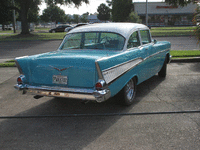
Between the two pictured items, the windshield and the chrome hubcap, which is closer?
the chrome hubcap

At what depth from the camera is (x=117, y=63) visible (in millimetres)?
4285

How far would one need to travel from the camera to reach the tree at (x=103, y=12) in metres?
108

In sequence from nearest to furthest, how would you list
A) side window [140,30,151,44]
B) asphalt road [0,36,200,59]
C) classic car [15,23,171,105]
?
1. classic car [15,23,171,105]
2. side window [140,30,151,44]
3. asphalt road [0,36,200,59]

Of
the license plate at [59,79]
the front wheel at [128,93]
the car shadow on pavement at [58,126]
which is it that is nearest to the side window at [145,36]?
the front wheel at [128,93]

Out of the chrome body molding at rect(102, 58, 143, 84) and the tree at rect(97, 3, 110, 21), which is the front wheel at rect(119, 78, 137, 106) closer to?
the chrome body molding at rect(102, 58, 143, 84)

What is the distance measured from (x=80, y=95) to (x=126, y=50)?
1.51 meters

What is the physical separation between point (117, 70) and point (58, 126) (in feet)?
4.65

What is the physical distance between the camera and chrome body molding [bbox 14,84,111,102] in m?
3.92

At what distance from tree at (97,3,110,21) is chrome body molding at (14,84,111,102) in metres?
106

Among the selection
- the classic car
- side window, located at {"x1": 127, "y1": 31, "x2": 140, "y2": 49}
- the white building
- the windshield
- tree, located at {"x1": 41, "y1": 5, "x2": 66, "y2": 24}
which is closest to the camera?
the classic car

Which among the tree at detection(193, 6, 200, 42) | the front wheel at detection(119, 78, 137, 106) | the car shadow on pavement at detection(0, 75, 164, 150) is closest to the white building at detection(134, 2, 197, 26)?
the tree at detection(193, 6, 200, 42)

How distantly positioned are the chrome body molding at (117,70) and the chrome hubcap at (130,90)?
1.28 ft

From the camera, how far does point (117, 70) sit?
4289mm

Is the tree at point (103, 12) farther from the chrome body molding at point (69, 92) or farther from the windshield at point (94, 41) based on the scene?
the chrome body molding at point (69, 92)
